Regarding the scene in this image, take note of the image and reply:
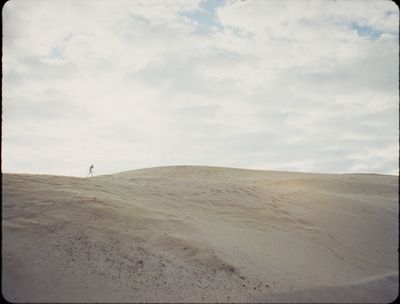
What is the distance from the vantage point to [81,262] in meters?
6.25

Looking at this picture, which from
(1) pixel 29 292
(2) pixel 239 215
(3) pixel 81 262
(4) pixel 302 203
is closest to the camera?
(1) pixel 29 292

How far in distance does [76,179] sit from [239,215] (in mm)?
4957

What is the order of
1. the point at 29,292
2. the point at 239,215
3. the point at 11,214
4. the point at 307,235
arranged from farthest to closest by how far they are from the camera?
the point at 239,215, the point at 307,235, the point at 11,214, the point at 29,292

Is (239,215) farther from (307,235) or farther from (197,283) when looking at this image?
(197,283)

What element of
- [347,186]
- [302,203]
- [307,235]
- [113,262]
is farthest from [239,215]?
[347,186]

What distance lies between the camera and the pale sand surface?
597 centimetres

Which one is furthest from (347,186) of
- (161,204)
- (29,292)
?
(29,292)

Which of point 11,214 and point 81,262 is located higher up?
point 11,214

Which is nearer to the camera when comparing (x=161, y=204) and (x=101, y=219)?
(x=101, y=219)

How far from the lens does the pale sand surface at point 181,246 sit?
597 cm

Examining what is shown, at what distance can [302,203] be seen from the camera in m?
13.0

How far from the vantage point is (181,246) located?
763cm

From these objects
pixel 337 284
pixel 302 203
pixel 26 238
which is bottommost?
pixel 337 284

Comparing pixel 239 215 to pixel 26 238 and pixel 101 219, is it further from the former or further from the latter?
pixel 26 238
